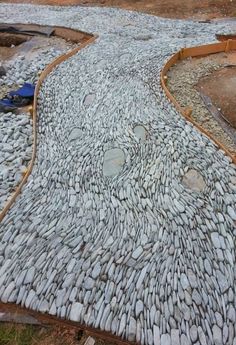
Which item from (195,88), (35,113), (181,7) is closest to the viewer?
(35,113)

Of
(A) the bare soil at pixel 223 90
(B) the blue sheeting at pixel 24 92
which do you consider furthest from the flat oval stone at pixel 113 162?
(B) the blue sheeting at pixel 24 92

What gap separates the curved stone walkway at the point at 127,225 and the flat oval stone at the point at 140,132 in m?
0.05

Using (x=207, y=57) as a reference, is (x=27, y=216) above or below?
below

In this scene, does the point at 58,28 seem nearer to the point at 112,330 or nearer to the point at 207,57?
the point at 207,57

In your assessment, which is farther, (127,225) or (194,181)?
(194,181)

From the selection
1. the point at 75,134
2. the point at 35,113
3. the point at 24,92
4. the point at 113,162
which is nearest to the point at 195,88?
the point at 75,134

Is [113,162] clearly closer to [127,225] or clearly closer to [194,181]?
[127,225]

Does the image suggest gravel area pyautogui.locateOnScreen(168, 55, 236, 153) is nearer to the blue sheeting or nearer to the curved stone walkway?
the curved stone walkway

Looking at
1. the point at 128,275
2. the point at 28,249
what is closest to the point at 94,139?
the point at 28,249

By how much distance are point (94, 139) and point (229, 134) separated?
4.52m

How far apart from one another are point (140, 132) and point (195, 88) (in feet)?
14.8

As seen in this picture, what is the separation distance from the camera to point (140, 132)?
9.45m

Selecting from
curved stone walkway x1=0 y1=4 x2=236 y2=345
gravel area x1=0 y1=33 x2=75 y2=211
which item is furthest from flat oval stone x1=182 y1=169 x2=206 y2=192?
gravel area x1=0 y1=33 x2=75 y2=211

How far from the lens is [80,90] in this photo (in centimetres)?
1183
